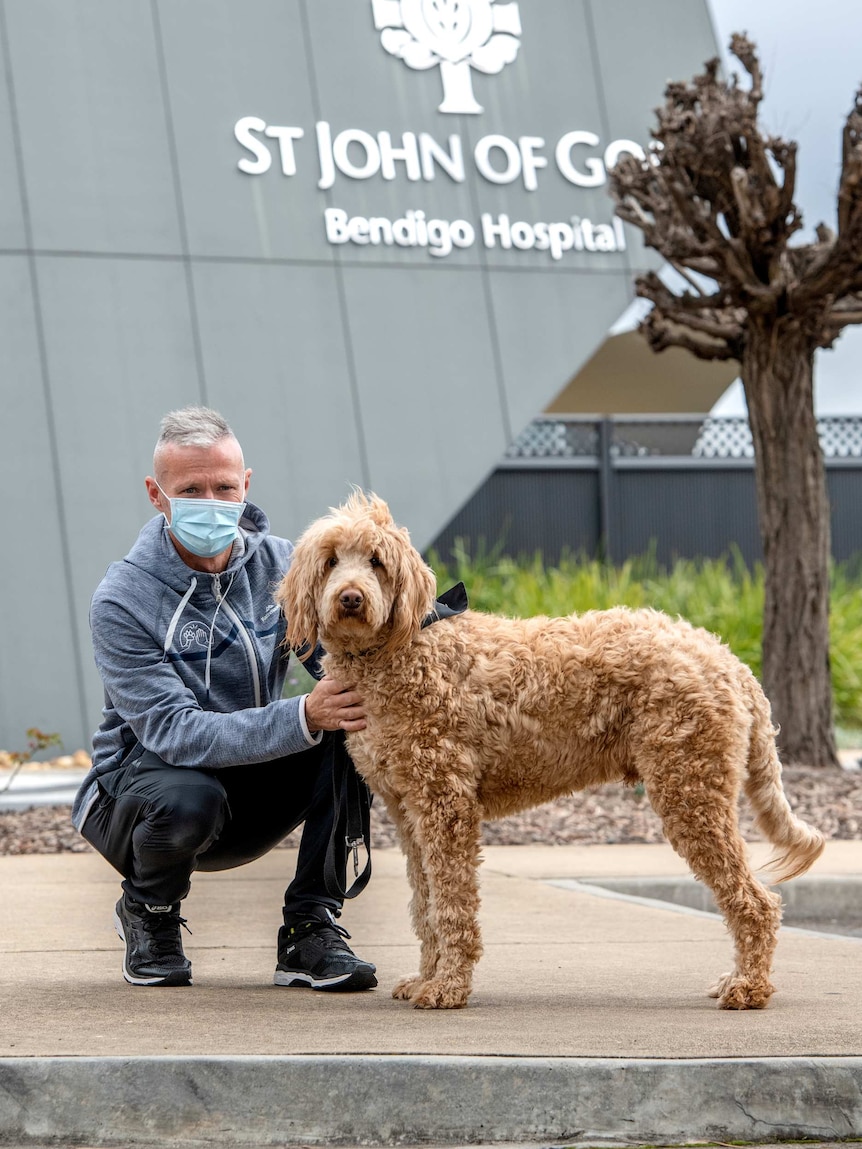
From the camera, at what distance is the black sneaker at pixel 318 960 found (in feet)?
15.0

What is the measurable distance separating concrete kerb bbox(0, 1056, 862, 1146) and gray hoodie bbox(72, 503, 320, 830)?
1196 millimetres

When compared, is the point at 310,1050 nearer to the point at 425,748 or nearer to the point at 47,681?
the point at 425,748

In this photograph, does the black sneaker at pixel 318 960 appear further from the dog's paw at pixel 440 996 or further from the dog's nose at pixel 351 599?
the dog's nose at pixel 351 599

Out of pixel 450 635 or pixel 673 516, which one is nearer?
pixel 450 635

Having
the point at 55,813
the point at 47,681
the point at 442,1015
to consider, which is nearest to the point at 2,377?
the point at 47,681

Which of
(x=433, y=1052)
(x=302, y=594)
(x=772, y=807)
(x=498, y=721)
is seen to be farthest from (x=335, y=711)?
(x=772, y=807)

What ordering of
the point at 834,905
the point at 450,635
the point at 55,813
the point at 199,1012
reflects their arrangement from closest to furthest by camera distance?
the point at 199,1012
the point at 450,635
the point at 834,905
the point at 55,813

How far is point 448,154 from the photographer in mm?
12953

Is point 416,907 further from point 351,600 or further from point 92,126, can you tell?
point 92,126

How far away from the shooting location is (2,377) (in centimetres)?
1150

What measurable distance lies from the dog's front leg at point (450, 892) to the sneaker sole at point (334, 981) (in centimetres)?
28

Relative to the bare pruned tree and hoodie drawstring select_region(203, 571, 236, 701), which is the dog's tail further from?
the bare pruned tree

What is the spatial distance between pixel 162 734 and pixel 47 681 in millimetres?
7306

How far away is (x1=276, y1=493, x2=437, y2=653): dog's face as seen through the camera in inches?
164
